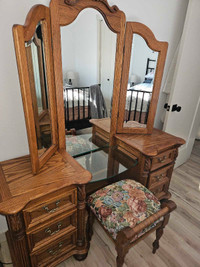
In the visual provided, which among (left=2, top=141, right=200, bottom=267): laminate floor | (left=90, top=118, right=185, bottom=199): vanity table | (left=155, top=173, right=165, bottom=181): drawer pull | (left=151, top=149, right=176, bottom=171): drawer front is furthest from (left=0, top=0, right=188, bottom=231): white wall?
(left=155, top=173, right=165, bottom=181): drawer pull

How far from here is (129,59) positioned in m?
1.37

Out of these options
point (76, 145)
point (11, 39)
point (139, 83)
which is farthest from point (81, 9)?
point (76, 145)

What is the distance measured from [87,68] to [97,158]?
712 mm

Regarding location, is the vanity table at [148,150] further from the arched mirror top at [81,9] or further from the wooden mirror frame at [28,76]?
the arched mirror top at [81,9]

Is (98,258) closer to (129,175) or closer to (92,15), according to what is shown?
(129,175)

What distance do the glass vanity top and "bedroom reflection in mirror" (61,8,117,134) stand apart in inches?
5.2

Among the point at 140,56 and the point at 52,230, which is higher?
the point at 140,56

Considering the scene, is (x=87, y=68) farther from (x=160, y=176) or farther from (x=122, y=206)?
(x=160, y=176)

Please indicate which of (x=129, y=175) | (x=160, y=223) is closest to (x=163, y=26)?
(x=129, y=175)

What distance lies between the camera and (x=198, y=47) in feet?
5.93

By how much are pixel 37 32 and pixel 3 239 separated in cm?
153

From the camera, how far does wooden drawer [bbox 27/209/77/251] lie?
959 millimetres

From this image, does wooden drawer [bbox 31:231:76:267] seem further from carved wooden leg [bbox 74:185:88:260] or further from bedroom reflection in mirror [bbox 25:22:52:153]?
bedroom reflection in mirror [bbox 25:22:52:153]

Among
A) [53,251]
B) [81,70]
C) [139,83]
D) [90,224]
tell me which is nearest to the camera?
[53,251]
